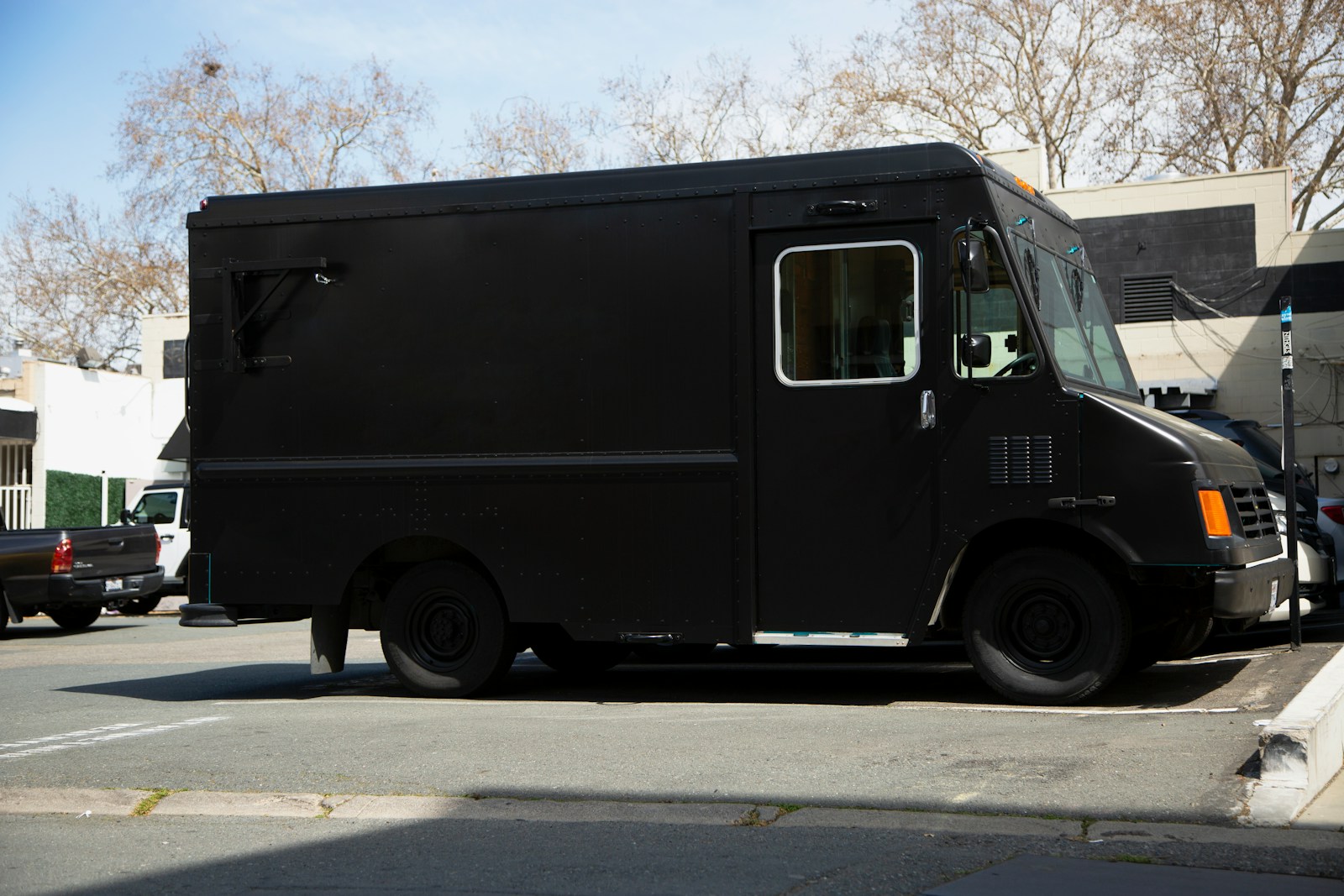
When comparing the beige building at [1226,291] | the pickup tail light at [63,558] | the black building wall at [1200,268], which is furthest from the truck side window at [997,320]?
the black building wall at [1200,268]

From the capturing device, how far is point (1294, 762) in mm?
5684

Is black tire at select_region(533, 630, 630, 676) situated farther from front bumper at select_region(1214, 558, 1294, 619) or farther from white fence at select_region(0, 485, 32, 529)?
white fence at select_region(0, 485, 32, 529)

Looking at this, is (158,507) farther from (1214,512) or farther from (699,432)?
(1214,512)

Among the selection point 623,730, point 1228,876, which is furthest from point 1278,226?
point 1228,876

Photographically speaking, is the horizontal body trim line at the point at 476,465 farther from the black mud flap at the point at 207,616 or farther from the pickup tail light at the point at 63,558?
the pickup tail light at the point at 63,558

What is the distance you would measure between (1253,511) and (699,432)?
3.24 meters

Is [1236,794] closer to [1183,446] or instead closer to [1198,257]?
[1183,446]

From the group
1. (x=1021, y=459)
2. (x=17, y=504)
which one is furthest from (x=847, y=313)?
(x=17, y=504)

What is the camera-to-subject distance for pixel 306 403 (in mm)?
9727

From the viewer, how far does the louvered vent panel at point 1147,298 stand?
1067 inches

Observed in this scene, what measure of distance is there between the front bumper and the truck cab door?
1.55m

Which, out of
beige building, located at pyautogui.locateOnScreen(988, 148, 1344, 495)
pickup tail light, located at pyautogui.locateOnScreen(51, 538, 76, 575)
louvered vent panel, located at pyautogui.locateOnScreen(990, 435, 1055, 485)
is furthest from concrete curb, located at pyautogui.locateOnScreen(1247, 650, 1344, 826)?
beige building, located at pyautogui.locateOnScreen(988, 148, 1344, 495)

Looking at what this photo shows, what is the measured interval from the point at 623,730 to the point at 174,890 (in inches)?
122

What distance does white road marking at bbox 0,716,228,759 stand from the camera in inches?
314
